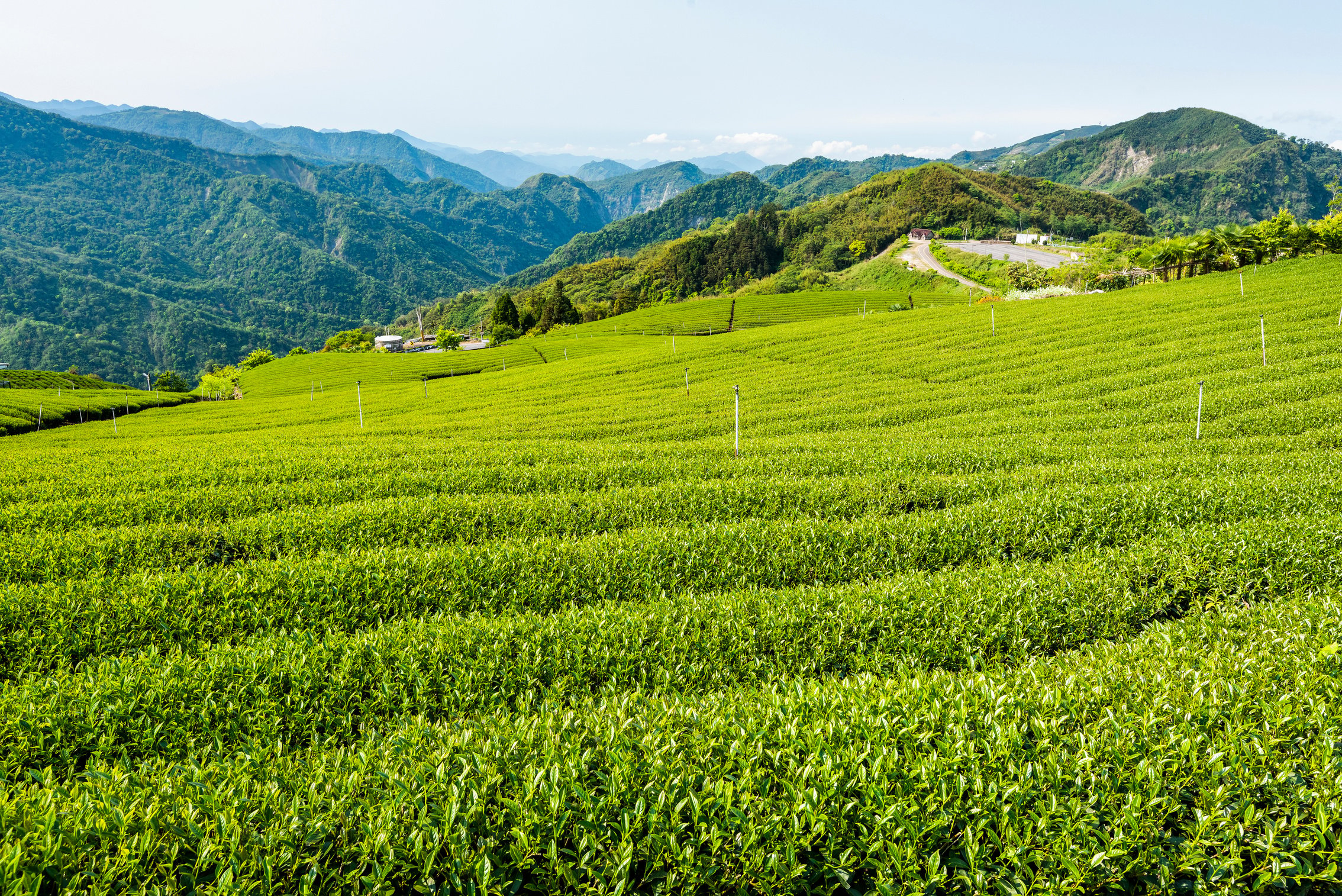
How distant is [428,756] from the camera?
207 inches

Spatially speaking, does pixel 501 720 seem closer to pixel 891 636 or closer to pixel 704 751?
pixel 704 751

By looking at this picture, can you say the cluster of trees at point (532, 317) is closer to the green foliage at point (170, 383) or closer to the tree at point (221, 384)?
the tree at point (221, 384)

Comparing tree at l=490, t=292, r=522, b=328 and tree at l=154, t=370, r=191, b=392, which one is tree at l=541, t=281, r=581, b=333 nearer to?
tree at l=490, t=292, r=522, b=328

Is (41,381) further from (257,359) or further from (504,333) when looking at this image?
(504,333)

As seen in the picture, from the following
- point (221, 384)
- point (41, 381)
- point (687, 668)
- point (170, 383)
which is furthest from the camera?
point (170, 383)

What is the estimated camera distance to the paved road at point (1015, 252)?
117963 mm

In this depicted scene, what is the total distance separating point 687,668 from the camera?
761 cm

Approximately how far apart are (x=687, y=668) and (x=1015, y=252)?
6131 inches

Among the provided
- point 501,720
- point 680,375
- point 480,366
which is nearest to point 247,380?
point 480,366

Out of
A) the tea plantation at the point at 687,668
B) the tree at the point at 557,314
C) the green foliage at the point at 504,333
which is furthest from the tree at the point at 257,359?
the tea plantation at the point at 687,668

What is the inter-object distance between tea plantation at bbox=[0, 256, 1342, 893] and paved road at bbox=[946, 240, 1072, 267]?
114816mm

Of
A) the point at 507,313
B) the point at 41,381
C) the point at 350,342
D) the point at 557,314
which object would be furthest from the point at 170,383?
the point at 557,314

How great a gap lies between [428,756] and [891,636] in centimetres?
584

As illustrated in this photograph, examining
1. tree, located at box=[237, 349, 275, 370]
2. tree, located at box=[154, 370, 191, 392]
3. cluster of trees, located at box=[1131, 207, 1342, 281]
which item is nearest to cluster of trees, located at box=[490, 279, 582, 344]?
tree, located at box=[237, 349, 275, 370]
